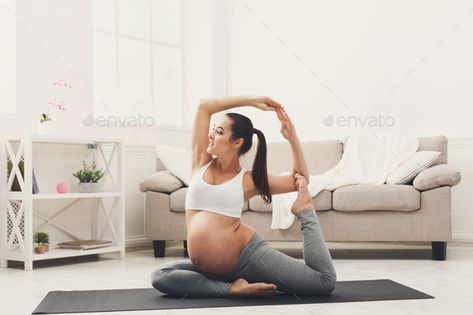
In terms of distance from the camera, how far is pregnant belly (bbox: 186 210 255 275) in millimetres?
2369

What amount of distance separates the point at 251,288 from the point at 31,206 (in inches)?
67.3

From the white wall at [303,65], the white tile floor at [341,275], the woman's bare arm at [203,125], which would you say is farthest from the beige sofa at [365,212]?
the woman's bare arm at [203,125]

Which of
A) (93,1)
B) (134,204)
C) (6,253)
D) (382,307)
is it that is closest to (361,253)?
(134,204)

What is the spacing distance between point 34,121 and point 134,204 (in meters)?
0.99

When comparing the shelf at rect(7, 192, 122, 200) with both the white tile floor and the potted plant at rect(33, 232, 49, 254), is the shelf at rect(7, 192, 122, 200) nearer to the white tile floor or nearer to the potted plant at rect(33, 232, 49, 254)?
the potted plant at rect(33, 232, 49, 254)

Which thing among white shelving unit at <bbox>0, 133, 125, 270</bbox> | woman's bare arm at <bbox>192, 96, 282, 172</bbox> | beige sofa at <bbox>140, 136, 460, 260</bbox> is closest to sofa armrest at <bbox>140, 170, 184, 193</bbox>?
beige sofa at <bbox>140, 136, 460, 260</bbox>

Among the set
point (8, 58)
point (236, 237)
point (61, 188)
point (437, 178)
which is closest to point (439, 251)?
point (437, 178)

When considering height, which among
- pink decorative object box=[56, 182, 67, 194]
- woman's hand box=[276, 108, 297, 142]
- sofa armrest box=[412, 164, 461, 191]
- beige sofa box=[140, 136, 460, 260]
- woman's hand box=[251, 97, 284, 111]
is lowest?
beige sofa box=[140, 136, 460, 260]

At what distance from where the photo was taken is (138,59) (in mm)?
4871

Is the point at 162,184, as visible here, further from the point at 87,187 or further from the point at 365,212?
the point at 365,212

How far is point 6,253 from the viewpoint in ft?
12.0

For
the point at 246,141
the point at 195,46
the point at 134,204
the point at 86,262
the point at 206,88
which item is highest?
the point at 195,46

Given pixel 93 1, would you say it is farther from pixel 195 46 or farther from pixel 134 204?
pixel 134 204

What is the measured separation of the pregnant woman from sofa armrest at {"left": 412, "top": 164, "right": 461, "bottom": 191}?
1.39 metres
